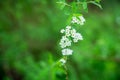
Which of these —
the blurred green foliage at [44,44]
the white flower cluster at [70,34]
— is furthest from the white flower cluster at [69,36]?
the blurred green foliage at [44,44]

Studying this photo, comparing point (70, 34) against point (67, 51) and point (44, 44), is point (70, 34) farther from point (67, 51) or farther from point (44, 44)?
point (44, 44)

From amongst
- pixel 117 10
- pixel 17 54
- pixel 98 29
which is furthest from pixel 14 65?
pixel 117 10

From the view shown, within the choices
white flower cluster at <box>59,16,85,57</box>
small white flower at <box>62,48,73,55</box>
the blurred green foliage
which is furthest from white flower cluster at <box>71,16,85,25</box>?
the blurred green foliage

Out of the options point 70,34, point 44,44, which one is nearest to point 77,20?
point 70,34

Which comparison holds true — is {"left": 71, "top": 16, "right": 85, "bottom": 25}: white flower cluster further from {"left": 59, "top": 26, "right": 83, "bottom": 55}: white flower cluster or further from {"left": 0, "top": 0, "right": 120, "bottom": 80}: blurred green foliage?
{"left": 0, "top": 0, "right": 120, "bottom": 80}: blurred green foliage

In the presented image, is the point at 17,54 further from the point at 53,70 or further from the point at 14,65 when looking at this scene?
the point at 53,70

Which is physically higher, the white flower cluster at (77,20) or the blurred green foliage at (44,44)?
the blurred green foliage at (44,44)

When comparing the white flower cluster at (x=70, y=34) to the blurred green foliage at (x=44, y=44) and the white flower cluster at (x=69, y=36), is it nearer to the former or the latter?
the white flower cluster at (x=69, y=36)

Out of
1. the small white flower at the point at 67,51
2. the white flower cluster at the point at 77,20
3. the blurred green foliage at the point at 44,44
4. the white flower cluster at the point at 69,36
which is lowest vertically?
the small white flower at the point at 67,51
